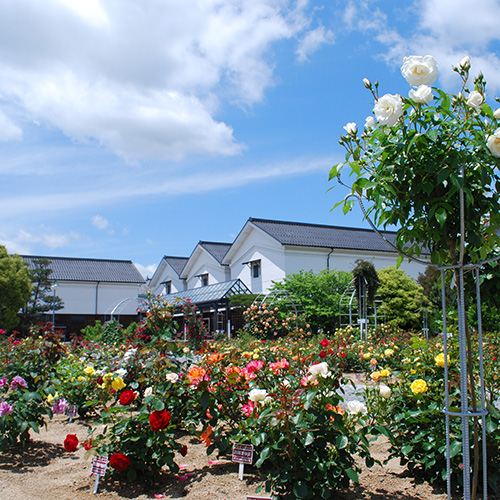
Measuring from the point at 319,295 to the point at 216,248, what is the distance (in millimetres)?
13668

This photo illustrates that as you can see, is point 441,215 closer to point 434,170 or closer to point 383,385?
point 434,170

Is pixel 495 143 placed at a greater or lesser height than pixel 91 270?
lesser

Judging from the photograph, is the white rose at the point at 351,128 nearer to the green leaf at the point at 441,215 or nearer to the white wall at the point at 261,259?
the green leaf at the point at 441,215

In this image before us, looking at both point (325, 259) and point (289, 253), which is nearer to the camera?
point (289, 253)

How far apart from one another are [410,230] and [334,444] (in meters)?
1.52

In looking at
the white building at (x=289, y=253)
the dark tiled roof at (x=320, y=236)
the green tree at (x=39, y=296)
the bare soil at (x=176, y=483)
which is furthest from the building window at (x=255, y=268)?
the bare soil at (x=176, y=483)

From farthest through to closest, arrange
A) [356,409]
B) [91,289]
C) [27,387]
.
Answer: [91,289] → [27,387] → [356,409]

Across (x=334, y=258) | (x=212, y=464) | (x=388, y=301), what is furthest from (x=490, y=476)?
(x=334, y=258)

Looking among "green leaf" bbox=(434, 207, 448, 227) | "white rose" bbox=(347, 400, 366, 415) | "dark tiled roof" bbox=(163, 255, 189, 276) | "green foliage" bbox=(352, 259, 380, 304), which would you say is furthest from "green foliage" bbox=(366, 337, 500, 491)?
"dark tiled roof" bbox=(163, 255, 189, 276)

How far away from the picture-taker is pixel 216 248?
1373 inches

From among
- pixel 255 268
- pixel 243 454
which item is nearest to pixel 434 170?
pixel 243 454

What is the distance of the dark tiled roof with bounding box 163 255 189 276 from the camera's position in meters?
38.8

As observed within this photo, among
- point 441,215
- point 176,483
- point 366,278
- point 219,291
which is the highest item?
point 219,291

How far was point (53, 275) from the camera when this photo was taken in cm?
3966
